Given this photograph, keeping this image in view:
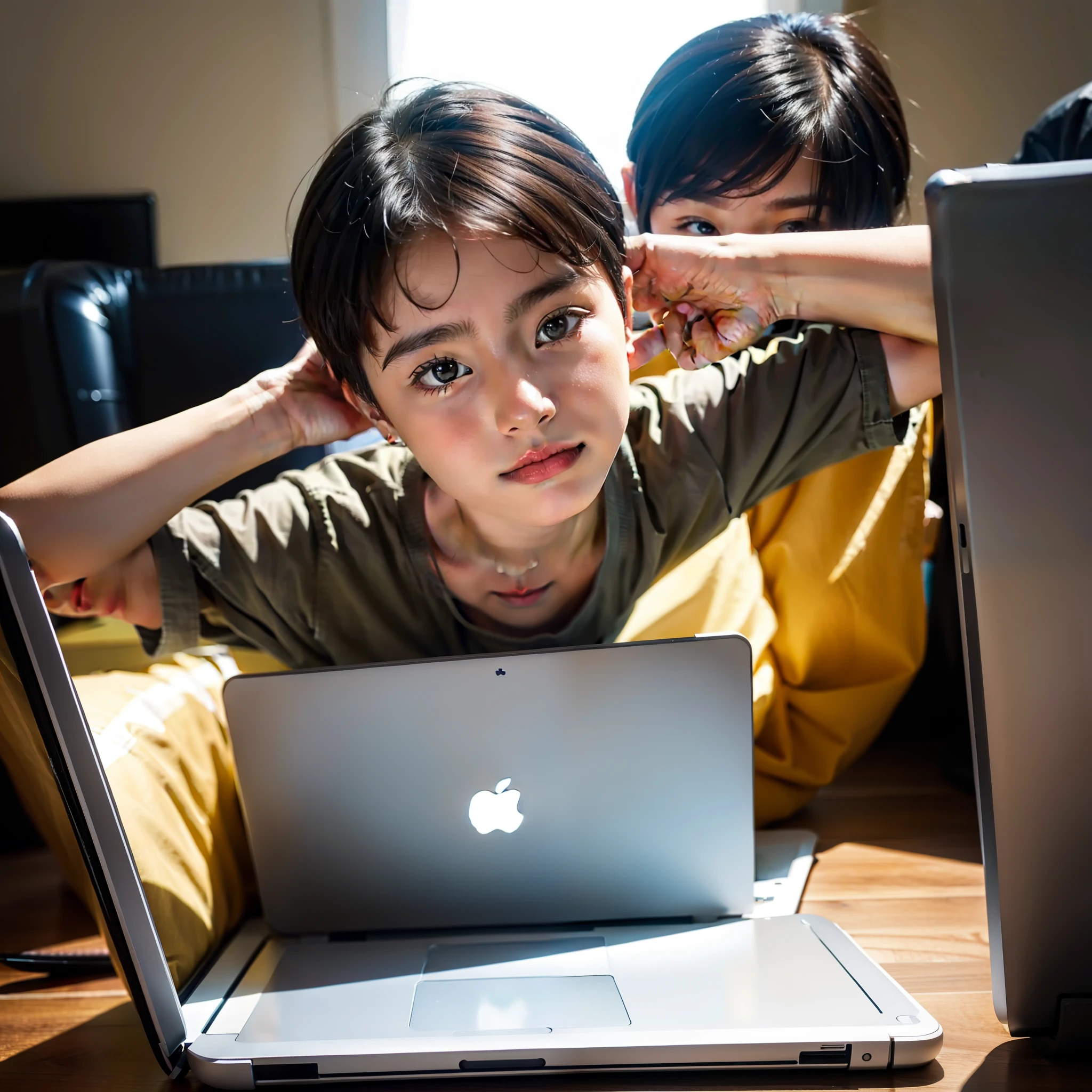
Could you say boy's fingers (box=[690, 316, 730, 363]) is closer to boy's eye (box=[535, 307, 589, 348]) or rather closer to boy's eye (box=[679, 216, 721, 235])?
boy's eye (box=[535, 307, 589, 348])

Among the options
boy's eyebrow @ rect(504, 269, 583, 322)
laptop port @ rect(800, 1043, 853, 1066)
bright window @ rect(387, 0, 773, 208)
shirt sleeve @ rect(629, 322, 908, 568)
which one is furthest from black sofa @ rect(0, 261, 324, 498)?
laptop port @ rect(800, 1043, 853, 1066)

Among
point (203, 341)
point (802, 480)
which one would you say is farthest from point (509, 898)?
point (203, 341)

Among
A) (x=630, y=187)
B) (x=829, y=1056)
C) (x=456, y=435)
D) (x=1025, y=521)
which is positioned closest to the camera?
(x=1025, y=521)

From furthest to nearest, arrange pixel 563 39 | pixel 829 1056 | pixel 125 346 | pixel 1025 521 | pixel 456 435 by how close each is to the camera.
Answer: pixel 563 39
pixel 125 346
pixel 456 435
pixel 829 1056
pixel 1025 521

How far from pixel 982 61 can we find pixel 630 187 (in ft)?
4.84

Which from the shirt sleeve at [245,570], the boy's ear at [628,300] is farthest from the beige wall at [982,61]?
the shirt sleeve at [245,570]

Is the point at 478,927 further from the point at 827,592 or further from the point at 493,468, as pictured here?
the point at 827,592

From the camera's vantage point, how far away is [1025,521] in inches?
20.5

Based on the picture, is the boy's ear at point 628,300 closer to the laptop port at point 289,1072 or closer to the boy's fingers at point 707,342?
the boy's fingers at point 707,342

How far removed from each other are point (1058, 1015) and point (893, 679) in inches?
19.7

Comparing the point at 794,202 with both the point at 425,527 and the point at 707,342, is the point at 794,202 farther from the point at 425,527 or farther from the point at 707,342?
the point at 425,527

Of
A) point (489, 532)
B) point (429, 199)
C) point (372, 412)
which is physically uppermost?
point (429, 199)

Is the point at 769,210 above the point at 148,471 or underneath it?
above

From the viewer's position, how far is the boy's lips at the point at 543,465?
738 millimetres
